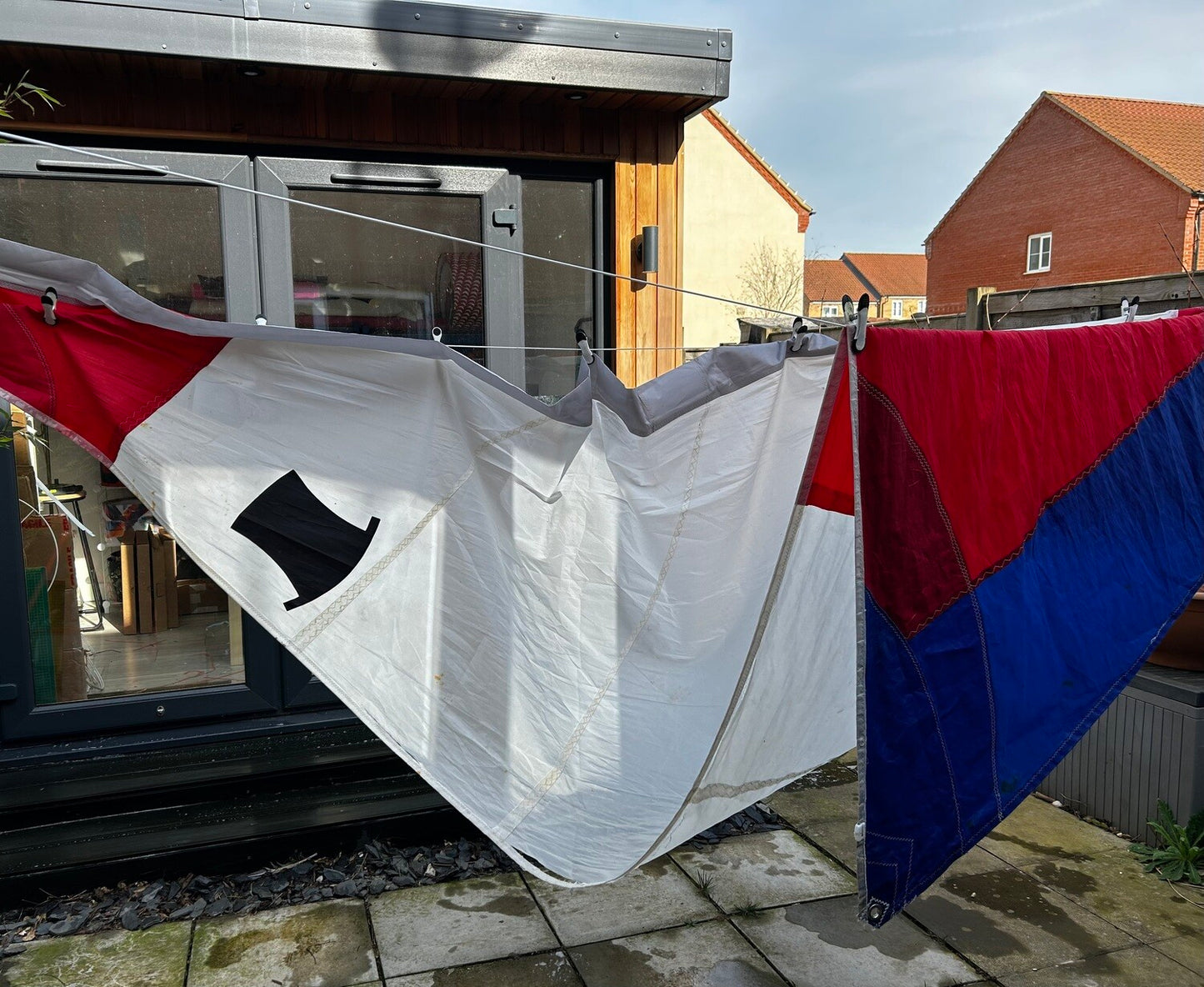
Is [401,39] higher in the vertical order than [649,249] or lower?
higher

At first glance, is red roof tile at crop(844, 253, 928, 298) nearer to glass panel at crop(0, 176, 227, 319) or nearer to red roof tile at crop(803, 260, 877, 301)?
red roof tile at crop(803, 260, 877, 301)

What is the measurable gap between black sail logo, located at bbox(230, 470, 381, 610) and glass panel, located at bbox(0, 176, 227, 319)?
1.82m

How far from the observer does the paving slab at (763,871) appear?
3.40 m

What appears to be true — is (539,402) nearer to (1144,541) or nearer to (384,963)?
(1144,541)

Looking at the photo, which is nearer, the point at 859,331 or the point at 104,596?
the point at 859,331

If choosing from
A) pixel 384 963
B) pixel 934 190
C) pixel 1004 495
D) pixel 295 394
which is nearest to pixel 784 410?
pixel 1004 495

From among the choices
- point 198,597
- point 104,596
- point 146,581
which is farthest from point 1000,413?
point 104,596

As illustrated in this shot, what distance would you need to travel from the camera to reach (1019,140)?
2577 cm

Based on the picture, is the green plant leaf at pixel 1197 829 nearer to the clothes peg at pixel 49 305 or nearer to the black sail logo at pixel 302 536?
the black sail logo at pixel 302 536

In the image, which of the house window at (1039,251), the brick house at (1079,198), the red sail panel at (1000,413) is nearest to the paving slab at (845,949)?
the red sail panel at (1000,413)

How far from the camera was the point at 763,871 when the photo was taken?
359 cm

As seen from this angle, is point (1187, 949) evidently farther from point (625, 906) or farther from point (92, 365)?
point (92, 365)

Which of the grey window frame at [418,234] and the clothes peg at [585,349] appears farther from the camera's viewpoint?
the grey window frame at [418,234]

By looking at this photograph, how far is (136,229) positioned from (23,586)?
145 centimetres
